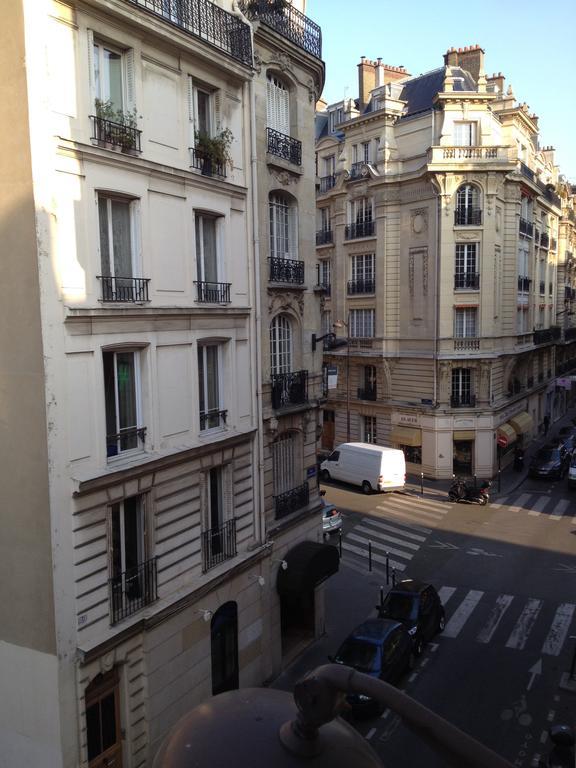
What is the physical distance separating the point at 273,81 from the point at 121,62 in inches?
238

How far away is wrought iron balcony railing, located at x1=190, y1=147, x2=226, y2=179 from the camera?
565 inches

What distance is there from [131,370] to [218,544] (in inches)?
197

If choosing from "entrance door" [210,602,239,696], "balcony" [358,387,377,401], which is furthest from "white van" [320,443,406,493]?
"entrance door" [210,602,239,696]

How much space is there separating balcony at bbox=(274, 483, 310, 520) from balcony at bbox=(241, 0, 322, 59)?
12.1m

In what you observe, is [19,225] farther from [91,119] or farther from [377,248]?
[377,248]

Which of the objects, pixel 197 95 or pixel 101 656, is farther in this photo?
pixel 197 95

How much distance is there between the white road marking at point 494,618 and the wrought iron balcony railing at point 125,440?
12589 mm

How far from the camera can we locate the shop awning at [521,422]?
135ft

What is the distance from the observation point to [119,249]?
1271 cm

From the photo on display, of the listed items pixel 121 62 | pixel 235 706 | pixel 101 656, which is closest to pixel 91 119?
pixel 121 62

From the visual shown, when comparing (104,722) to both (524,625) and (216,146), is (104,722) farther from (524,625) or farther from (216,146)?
(524,625)

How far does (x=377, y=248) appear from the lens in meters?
39.9

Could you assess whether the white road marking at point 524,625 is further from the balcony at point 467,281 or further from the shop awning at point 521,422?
the shop awning at point 521,422

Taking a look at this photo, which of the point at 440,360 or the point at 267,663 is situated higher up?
the point at 440,360
